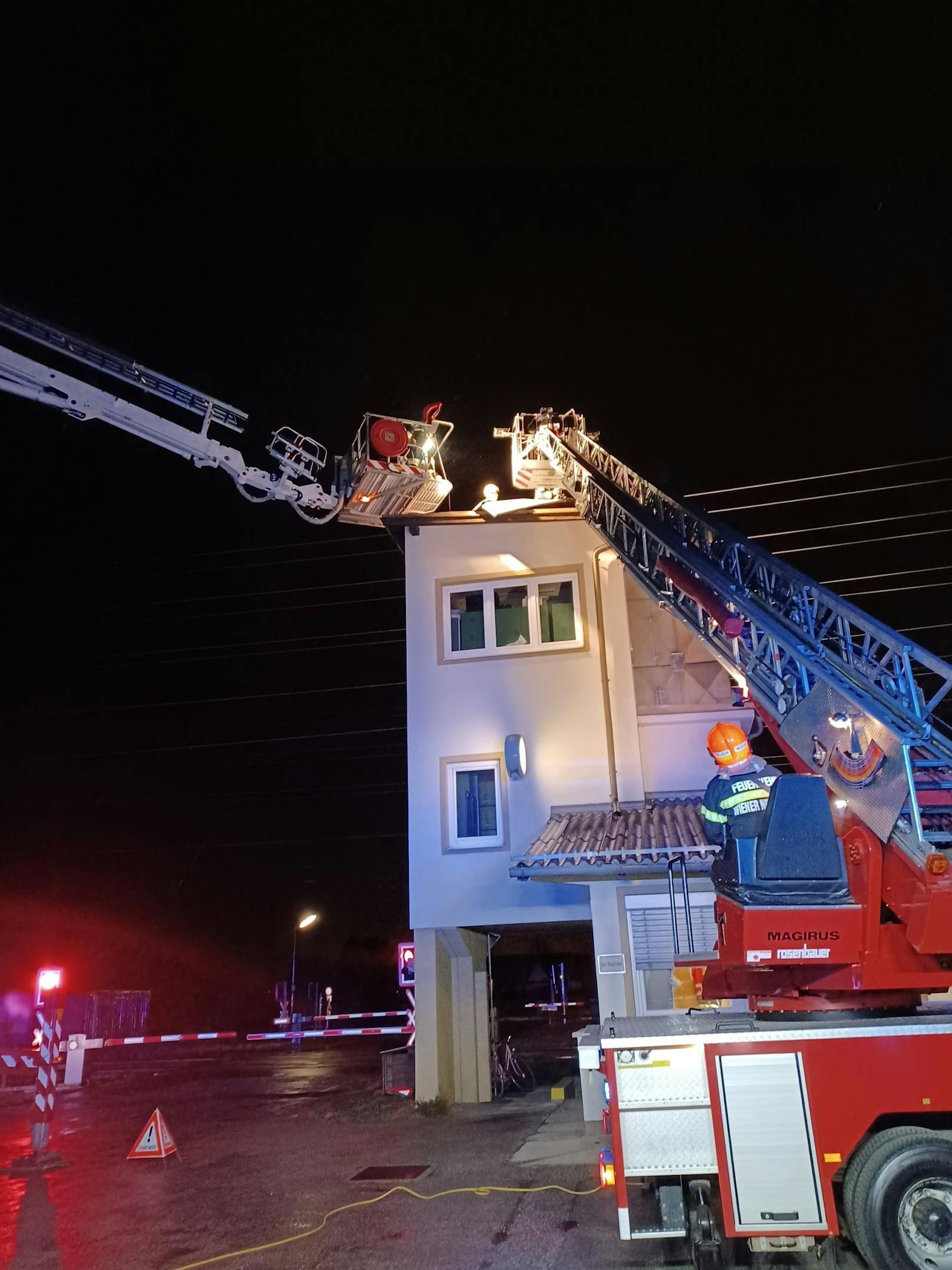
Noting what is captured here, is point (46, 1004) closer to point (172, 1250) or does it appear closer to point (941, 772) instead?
point (172, 1250)

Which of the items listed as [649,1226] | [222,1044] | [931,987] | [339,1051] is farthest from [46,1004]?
[222,1044]

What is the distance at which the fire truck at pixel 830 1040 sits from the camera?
5.51 m

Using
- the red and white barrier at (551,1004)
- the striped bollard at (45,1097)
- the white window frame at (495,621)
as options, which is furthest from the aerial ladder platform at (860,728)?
the red and white barrier at (551,1004)

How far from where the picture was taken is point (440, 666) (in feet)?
50.7

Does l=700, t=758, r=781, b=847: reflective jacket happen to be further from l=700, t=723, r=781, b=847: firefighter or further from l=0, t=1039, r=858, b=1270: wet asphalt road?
l=0, t=1039, r=858, b=1270: wet asphalt road

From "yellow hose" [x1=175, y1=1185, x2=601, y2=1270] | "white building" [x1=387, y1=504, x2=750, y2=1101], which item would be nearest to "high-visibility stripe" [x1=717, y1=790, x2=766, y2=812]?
"yellow hose" [x1=175, y1=1185, x2=601, y2=1270]

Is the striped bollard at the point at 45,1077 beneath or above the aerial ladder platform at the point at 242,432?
beneath

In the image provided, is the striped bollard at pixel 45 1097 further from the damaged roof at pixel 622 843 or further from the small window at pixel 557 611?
the small window at pixel 557 611

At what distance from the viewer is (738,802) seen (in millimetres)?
6000

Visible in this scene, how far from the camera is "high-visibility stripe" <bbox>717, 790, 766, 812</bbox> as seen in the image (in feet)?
19.4

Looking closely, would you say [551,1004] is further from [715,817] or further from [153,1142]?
[715,817]

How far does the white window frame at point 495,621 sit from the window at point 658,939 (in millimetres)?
4401

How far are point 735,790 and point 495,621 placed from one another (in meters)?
9.80

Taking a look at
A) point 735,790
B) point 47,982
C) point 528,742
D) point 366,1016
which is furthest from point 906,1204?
point 366,1016
